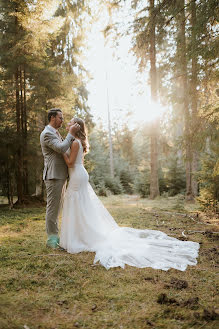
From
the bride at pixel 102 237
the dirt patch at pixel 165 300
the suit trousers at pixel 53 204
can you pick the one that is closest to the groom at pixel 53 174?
the suit trousers at pixel 53 204

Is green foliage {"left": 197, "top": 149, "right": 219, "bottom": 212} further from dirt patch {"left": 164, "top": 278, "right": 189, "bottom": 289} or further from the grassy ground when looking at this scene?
dirt patch {"left": 164, "top": 278, "right": 189, "bottom": 289}

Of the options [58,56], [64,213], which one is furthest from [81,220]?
[58,56]

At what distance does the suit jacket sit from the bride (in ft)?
0.47

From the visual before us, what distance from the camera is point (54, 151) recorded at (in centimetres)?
473

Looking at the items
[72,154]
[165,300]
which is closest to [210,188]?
[72,154]

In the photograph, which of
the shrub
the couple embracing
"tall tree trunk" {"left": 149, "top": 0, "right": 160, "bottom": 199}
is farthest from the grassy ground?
the shrub

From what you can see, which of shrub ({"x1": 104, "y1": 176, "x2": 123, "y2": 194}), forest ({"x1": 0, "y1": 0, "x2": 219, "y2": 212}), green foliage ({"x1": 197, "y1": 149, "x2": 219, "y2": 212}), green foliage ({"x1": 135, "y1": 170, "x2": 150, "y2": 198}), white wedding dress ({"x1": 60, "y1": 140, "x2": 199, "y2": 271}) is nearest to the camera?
white wedding dress ({"x1": 60, "y1": 140, "x2": 199, "y2": 271})

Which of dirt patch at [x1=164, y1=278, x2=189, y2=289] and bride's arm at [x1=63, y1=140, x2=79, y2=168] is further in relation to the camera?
bride's arm at [x1=63, y1=140, x2=79, y2=168]

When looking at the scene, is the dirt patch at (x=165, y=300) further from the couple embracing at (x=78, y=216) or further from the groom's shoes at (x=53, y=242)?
the groom's shoes at (x=53, y=242)

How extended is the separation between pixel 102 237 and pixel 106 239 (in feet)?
0.26

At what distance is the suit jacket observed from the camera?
177 inches

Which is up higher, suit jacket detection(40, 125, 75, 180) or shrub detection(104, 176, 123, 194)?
suit jacket detection(40, 125, 75, 180)

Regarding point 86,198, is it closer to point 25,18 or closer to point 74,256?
point 74,256

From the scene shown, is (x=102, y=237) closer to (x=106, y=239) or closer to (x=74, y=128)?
(x=106, y=239)
